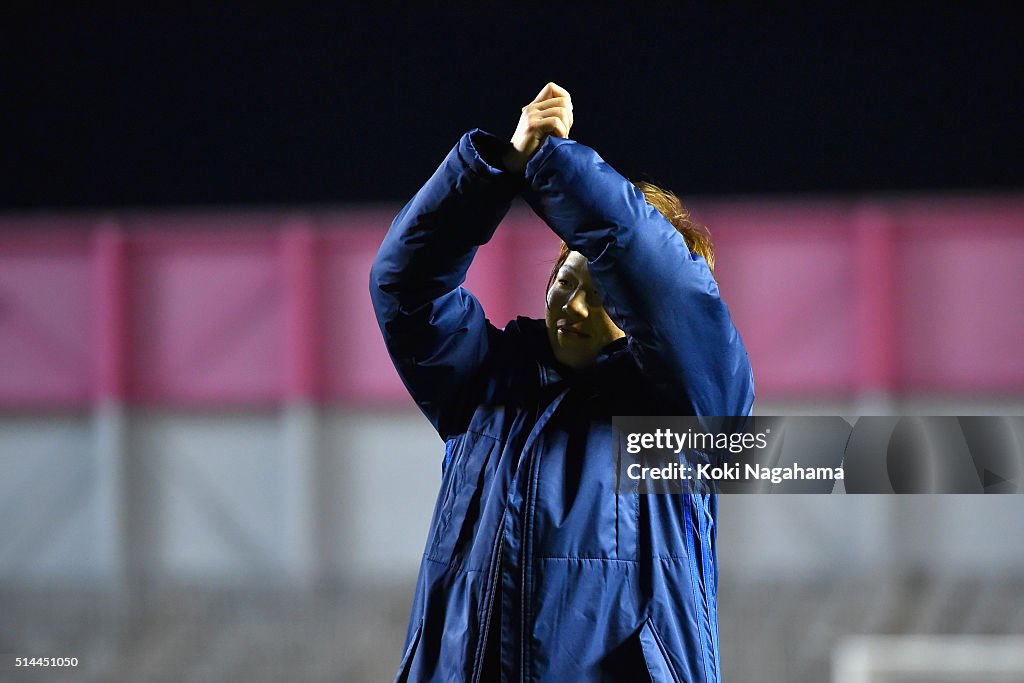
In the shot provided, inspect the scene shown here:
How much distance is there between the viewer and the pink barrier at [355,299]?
11.4 ft

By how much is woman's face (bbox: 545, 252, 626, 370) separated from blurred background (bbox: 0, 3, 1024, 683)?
2581 mm

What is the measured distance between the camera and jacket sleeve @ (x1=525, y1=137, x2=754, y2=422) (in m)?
0.69

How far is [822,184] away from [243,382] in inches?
84.9

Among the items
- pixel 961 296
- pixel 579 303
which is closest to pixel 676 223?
pixel 579 303

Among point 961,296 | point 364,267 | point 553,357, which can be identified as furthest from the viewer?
point 364,267

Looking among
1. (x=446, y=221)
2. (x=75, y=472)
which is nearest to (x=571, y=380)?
(x=446, y=221)

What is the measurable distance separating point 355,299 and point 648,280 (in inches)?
120

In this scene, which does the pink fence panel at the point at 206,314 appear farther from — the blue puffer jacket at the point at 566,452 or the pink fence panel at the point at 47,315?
the blue puffer jacket at the point at 566,452

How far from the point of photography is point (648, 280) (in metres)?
0.69

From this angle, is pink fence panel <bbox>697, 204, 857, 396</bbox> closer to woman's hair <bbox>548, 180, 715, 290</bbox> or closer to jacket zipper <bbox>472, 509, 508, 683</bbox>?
woman's hair <bbox>548, 180, 715, 290</bbox>

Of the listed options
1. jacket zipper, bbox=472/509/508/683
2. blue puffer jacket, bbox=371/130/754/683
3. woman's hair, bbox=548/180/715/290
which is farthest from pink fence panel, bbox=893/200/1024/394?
jacket zipper, bbox=472/509/508/683

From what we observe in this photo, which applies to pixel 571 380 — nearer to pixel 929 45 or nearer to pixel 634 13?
pixel 634 13

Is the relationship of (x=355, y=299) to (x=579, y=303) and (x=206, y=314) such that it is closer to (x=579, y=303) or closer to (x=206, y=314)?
(x=206, y=314)

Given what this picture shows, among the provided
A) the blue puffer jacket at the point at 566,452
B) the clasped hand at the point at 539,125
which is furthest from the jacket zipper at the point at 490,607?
the clasped hand at the point at 539,125
